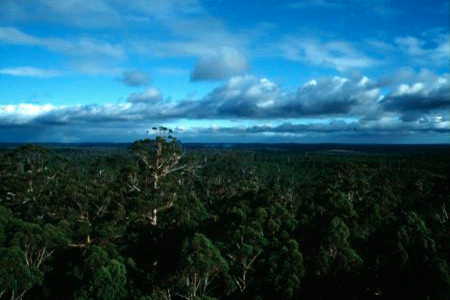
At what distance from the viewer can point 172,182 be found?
97.9 ft

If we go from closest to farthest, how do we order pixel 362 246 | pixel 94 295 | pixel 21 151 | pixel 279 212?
pixel 94 295
pixel 362 246
pixel 279 212
pixel 21 151

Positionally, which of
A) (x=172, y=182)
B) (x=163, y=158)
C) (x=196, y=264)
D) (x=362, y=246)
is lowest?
(x=362, y=246)

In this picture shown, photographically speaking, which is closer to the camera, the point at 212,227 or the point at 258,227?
the point at 258,227

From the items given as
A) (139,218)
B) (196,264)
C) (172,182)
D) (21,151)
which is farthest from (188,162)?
(21,151)

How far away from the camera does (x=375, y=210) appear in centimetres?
3338

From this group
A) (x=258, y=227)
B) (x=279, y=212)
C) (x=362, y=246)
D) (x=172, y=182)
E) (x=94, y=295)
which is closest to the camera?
(x=94, y=295)

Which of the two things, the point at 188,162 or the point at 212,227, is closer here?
the point at 212,227

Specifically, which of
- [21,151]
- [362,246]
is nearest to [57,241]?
[362,246]

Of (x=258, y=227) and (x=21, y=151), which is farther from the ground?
(x=21, y=151)

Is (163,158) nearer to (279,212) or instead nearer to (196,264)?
(279,212)

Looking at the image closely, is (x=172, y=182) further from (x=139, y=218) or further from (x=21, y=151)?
(x=21, y=151)

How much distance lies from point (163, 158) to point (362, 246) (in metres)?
15.0

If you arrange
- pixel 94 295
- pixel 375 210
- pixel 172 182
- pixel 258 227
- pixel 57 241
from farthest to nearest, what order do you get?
1. pixel 375 210
2. pixel 172 182
3. pixel 258 227
4. pixel 57 241
5. pixel 94 295

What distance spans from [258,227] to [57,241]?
444 inches
